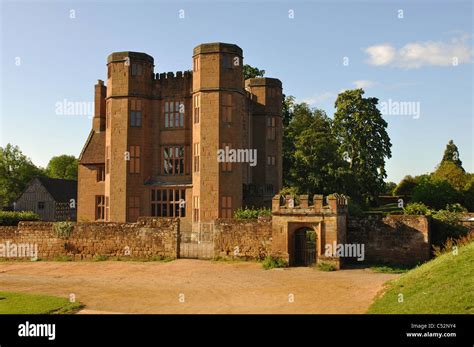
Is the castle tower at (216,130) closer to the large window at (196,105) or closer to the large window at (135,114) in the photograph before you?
the large window at (196,105)

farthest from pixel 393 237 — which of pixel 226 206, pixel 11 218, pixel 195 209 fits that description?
pixel 11 218

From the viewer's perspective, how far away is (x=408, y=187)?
62.0m

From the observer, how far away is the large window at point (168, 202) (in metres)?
34.4

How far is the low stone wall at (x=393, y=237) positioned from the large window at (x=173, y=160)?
1456cm

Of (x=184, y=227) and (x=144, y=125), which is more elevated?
(x=144, y=125)

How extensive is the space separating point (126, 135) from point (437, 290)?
26.1 m

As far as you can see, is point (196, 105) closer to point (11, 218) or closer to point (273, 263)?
point (273, 263)

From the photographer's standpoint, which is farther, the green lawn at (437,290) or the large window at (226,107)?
the large window at (226,107)

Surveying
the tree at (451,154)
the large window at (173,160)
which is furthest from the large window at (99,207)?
the tree at (451,154)

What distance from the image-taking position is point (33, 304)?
16125 millimetres

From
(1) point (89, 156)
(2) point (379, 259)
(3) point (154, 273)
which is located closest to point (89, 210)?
(1) point (89, 156)
